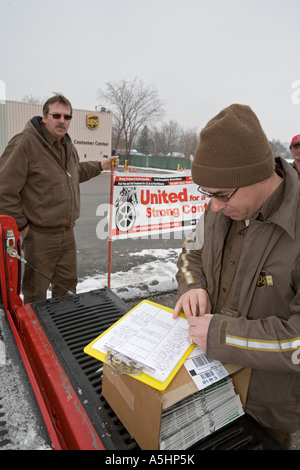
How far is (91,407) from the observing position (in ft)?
3.83

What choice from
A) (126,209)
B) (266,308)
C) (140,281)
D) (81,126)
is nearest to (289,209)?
(266,308)

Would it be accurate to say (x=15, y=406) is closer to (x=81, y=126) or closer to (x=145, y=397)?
(x=145, y=397)

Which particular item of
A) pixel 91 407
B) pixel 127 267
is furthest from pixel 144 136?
pixel 91 407

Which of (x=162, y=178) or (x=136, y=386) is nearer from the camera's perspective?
(x=136, y=386)

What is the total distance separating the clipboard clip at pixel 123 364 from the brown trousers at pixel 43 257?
81.3 inches

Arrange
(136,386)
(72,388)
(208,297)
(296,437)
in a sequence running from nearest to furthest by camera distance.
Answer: (136,386), (72,388), (208,297), (296,437)

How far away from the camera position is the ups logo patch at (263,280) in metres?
1.14

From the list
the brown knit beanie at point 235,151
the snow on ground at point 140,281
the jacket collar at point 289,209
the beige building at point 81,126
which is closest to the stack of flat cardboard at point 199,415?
the jacket collar at point 289,209

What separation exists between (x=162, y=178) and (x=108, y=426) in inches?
138

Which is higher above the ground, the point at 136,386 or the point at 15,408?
the point at 136,386

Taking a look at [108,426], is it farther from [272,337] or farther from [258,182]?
[258,182]

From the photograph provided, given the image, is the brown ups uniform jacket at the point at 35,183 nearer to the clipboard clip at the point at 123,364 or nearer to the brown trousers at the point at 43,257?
the brown trousers at the point at 43,257

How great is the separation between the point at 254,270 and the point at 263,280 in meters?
0.06

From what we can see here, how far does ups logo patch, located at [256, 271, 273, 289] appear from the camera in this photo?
1.14m
